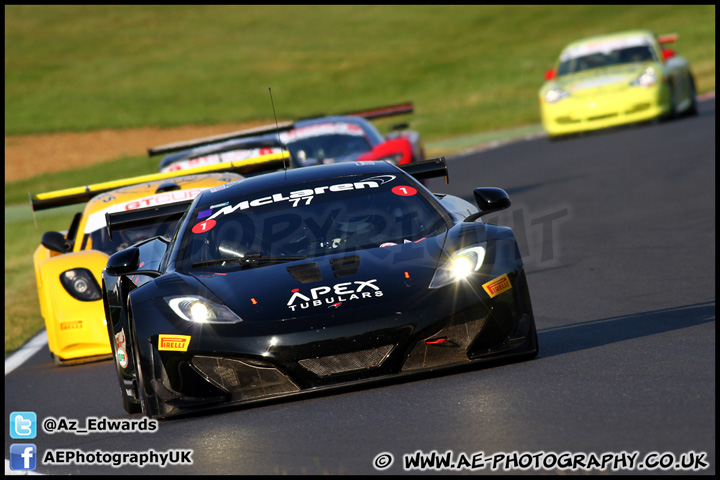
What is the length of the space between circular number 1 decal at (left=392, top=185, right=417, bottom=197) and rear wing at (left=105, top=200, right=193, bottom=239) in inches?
59.2

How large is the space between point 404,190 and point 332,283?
51.2 inches

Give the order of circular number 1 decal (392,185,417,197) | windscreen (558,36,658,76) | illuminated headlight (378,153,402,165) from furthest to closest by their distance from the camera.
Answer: windscreen (558,36,658,76), illuminated headlight (378,153,402,165), circular number 1 decal (392,185,417,197)

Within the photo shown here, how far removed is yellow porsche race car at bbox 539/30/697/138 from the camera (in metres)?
21.1

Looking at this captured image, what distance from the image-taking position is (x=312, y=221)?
7.39 meters

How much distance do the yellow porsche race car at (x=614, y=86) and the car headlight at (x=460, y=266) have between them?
1498cm

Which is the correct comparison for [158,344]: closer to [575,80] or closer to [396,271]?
[396,271]

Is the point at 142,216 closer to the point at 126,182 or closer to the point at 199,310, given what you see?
the point at 199,310

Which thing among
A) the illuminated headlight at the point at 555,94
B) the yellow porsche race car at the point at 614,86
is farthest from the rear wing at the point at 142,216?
the illuminated headlight at the point at 555,94

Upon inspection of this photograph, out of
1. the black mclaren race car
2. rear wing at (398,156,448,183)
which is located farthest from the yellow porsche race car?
the black mclaren race car

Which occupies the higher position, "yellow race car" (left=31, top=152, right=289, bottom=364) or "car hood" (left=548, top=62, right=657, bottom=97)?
"yellow race car" (left=31, top=152, right=289, bottom=364)

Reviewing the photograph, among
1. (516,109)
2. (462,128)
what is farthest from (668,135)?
(516,109)

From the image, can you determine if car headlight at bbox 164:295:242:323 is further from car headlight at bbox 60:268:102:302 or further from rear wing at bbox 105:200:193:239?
car headlight at bbox 60:268:102:302

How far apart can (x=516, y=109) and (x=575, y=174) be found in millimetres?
17806

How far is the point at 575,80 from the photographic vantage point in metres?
21.7
